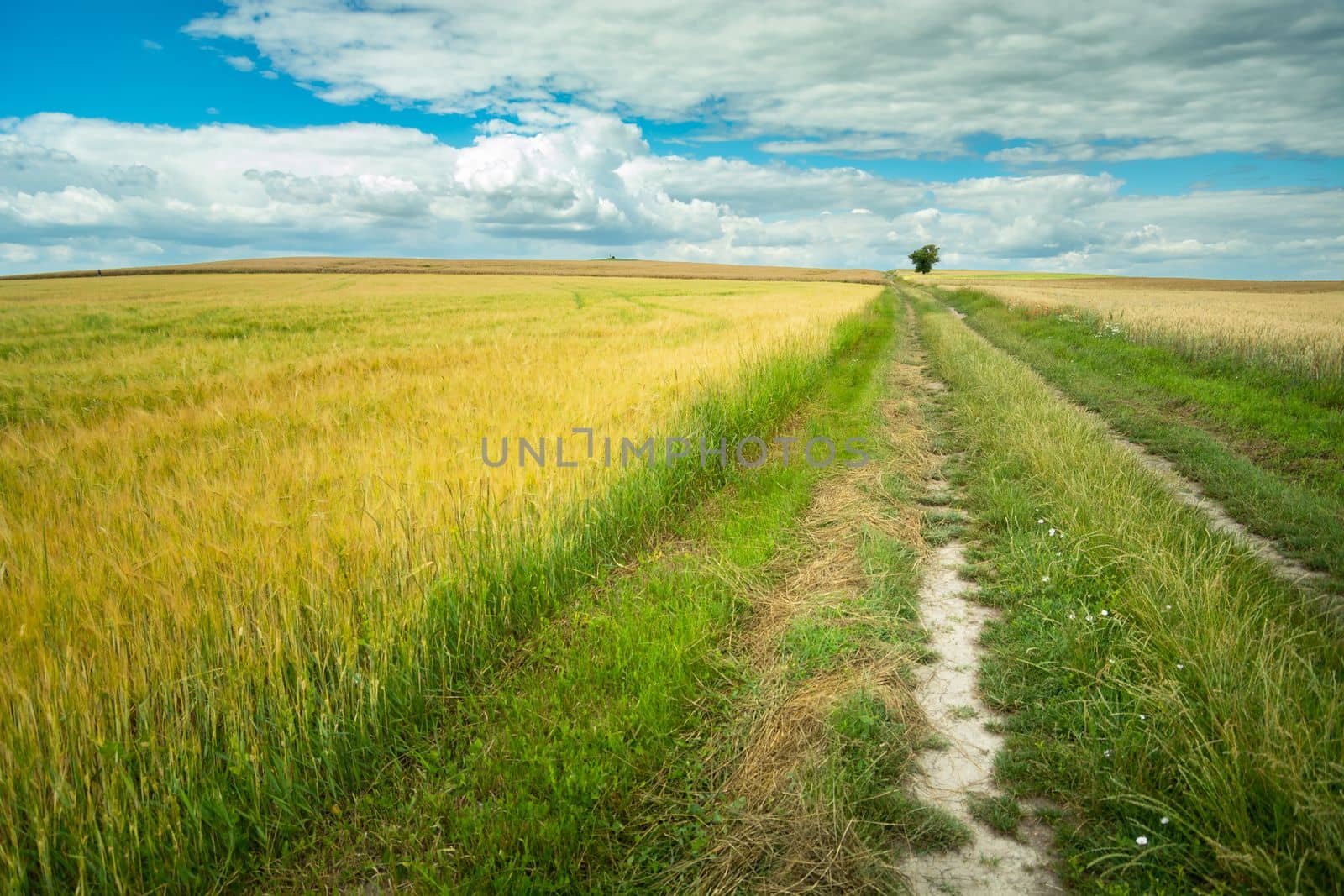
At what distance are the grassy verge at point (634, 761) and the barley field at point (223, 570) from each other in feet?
1.36

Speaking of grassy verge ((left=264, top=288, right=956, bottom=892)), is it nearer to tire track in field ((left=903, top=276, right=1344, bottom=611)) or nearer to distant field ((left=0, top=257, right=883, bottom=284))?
tire track in field ((left=903, top=276, right=1344, bottom=611))

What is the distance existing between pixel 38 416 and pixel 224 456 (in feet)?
14.6

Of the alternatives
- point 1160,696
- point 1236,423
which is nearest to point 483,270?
point 1236,423

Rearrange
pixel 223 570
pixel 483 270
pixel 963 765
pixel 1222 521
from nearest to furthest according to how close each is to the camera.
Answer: pixel 963 765 < pixel 223 570 < pixel 1222 521 < pixel 483 270

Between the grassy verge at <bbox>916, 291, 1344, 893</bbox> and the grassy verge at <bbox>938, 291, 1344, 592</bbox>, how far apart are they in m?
0.87

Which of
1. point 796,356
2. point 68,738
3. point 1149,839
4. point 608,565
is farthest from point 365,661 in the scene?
point 796,356

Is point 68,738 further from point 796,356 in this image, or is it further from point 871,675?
point 796,356

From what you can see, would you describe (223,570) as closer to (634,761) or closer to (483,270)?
(634,761)

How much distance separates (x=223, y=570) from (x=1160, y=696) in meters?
4.47

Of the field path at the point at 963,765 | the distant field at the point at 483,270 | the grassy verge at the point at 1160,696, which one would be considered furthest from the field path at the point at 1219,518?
the distant field at the point at 483,270

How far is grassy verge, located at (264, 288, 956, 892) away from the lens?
8.18 ft

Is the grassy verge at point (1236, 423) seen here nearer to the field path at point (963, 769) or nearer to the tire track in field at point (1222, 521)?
the tire track in field at point (1222, 521)

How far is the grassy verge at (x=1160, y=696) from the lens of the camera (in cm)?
232

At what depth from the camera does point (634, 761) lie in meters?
2.93
